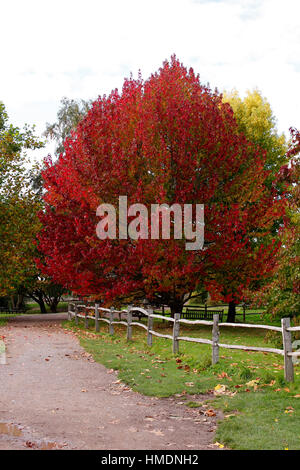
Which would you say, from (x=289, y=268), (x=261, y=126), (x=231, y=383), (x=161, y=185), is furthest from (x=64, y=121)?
(x=231, y=383)

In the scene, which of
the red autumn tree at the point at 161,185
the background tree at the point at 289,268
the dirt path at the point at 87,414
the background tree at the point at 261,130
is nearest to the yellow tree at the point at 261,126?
the background tree at the point at 261,130

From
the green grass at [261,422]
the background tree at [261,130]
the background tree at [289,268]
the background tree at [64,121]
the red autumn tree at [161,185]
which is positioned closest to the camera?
the green grass at [261,422]

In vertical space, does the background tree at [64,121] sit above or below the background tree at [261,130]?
above

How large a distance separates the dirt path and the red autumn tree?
7.78 meters

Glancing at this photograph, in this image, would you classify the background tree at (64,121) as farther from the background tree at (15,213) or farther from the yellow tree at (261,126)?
the yellow tree at (261,126)

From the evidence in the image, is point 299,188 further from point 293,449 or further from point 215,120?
point 215,120

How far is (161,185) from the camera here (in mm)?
18078

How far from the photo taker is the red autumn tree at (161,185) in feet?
61.9

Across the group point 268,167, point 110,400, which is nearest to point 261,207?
point 268,167

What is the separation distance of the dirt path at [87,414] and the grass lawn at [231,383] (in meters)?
0.40

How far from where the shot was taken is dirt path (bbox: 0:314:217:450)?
5.98 meters

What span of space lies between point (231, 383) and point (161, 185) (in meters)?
10.0

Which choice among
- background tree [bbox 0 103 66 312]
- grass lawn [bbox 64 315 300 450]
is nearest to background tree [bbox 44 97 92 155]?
background tree [bbox 0 103 66 312]

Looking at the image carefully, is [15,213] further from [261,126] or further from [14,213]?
[261,126]
